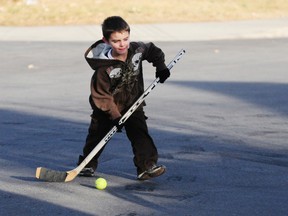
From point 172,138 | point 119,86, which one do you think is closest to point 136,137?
point 119,86

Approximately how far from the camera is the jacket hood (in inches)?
284

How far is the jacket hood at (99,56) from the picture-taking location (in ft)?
23.7

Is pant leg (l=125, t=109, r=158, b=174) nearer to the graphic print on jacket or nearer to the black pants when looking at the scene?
the black pants

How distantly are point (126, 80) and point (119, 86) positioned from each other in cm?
7

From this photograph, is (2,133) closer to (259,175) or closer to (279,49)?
(259,175)

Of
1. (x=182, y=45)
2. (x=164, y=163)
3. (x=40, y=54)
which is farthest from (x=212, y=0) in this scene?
(x=164, y=163)

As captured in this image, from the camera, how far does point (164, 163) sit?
8109mm

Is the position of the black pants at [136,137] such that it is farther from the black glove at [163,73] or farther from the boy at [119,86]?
the black glove at [163,73]

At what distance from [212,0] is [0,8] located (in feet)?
23.0

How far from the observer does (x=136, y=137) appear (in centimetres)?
751

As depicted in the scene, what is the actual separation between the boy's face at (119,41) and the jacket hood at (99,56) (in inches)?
5.5

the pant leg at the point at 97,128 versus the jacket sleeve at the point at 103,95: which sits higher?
→ the jacket sleeve at the point at 103,95

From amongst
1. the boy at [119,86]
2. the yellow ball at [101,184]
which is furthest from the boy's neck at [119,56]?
the yellow ball at [101,184]

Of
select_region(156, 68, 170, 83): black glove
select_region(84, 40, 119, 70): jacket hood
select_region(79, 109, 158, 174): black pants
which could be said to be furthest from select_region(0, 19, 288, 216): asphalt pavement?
select_region(84, 40, 119, 70): jacket hood
